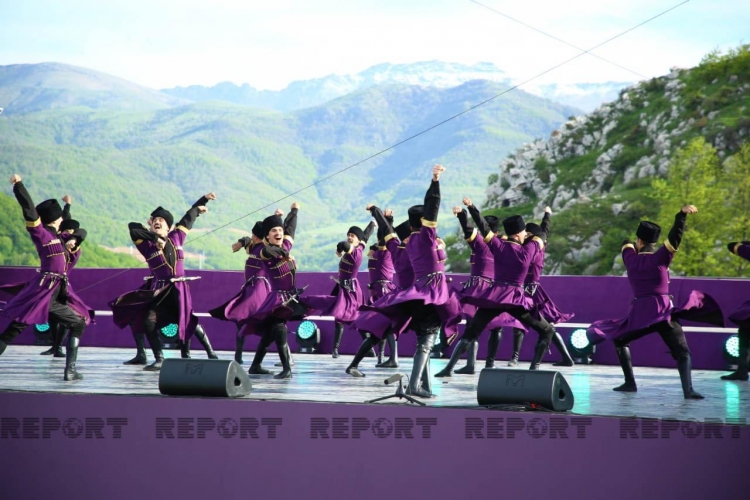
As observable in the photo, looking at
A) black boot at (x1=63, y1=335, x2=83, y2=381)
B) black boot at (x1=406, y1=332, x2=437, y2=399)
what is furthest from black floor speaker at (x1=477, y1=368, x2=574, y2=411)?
black boot at (x1=63, y1=335, x2=83, y2=381)

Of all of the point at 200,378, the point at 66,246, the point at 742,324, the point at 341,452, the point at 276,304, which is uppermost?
the point at 66,246

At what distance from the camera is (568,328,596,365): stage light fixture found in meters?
11.8

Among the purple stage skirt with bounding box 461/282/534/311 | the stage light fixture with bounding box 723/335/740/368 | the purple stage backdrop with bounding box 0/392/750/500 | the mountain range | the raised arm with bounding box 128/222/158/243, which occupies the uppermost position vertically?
the mountain range

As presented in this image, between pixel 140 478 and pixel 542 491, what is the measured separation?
294 centimetres

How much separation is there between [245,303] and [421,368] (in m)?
3.51

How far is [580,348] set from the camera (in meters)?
11.9

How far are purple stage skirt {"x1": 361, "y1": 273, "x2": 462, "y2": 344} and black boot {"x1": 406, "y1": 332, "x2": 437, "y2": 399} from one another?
0.21 meters

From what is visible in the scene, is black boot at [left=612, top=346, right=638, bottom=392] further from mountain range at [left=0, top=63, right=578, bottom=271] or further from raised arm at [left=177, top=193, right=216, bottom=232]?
mountain range at [left=0, top=63, right=578, bottom=271]

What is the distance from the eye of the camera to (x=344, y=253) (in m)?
11.8

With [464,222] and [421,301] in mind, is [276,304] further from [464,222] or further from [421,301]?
[421,301]

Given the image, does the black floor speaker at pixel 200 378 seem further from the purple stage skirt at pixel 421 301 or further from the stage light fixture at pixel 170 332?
the stage light fixture at pixel 170 332

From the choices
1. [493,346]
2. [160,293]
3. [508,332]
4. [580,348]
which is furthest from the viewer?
[508,332]

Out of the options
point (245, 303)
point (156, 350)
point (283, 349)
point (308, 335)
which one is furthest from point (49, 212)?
point (308, 335)

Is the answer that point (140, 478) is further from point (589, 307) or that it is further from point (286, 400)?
point (589, 307)
